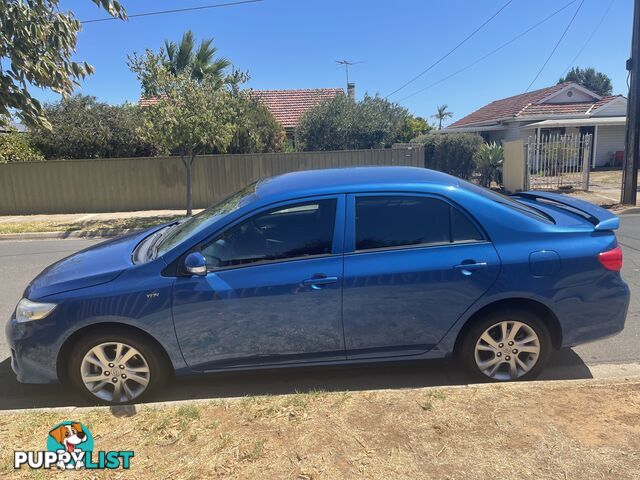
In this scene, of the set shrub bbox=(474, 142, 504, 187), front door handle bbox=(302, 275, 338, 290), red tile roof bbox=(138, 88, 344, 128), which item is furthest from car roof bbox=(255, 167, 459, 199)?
red tile roof bbox=(138, 88, 344, 128)

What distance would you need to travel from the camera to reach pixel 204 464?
248 centimetres

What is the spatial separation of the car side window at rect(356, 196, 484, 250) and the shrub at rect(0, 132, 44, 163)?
15134mm

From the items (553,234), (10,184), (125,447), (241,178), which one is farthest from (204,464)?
(10,184)

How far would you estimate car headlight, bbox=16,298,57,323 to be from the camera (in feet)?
10.5

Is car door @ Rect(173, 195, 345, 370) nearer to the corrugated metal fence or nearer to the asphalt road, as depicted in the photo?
the asphalt road

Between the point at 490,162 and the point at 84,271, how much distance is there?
1704 cm

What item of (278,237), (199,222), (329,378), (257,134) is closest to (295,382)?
(329,378)

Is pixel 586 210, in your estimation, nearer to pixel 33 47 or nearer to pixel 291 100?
pixel 33 47

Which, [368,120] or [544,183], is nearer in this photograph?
[544,183]

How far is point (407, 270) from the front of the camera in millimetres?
3297

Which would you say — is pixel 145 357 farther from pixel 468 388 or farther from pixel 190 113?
pixel 190 113

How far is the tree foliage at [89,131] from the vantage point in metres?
15.6

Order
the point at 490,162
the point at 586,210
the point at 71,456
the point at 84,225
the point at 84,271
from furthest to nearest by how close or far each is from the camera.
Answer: the point at 490,162, the point at 84,225, the point at 586,210, the point at 84,271, the point at 71,456

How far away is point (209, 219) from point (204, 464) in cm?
176
